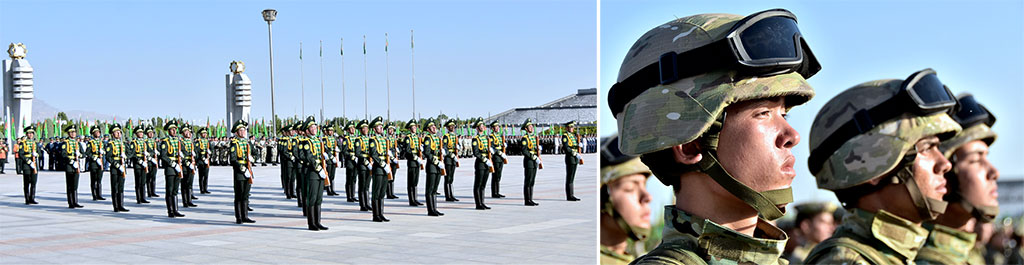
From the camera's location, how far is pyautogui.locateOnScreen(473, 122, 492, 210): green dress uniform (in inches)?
709

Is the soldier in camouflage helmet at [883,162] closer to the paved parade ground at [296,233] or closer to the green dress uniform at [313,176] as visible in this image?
the paved parade ground at [296,233]

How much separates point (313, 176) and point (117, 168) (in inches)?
238

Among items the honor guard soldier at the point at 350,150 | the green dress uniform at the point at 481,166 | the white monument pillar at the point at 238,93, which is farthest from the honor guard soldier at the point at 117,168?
the white monument pillar at the point at 238,93

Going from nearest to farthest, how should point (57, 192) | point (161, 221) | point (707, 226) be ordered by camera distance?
point (707, 226) → point (161, 221) → point (57, 192)

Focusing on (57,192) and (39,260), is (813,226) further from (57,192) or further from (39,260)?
(57,192)

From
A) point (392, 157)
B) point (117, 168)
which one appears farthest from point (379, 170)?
point (117, 168)

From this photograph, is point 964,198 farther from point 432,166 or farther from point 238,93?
point 238,93

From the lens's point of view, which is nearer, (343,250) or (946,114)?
(946,114)

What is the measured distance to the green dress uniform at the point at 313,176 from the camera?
45.8 ft

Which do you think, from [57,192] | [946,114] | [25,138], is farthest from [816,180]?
[57,192]

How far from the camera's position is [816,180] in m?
4.13

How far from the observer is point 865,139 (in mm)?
4105

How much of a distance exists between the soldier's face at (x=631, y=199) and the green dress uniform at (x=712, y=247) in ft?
0.54

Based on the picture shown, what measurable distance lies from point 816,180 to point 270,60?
28.9 metres
